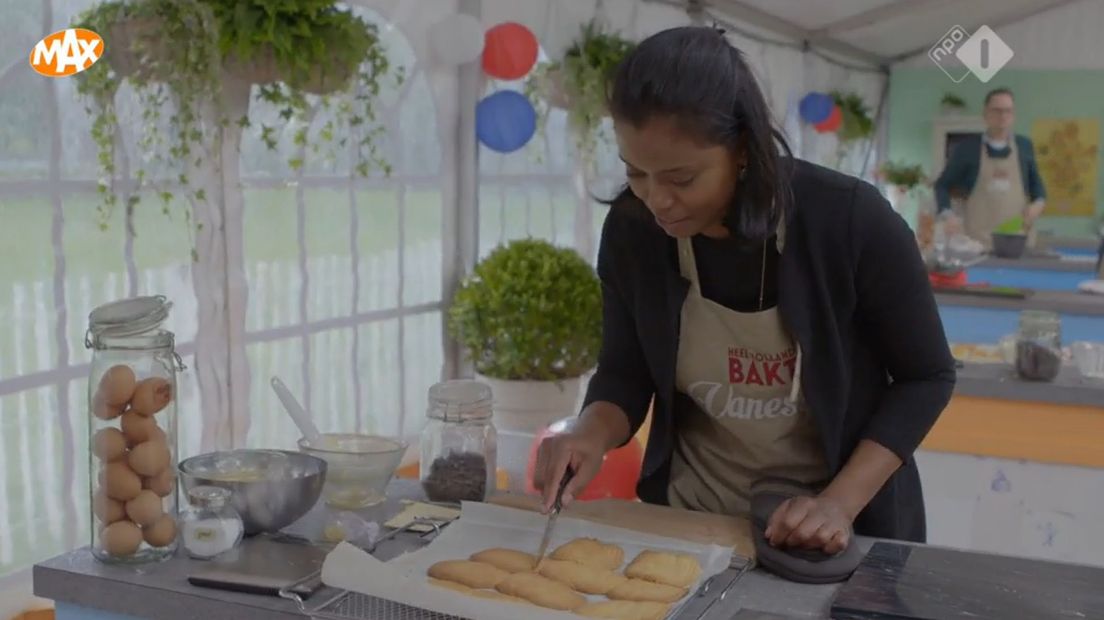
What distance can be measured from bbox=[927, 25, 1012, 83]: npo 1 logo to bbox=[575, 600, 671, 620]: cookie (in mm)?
5671

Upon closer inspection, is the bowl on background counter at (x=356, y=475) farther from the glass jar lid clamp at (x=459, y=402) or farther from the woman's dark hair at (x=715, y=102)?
the woman's dark hair at (x=715, y=102)

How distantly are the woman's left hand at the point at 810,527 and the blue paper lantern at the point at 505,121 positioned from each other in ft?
9.16

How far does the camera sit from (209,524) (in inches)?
49.5

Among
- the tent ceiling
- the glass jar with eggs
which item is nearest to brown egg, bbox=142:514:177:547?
the glass jar with eggs

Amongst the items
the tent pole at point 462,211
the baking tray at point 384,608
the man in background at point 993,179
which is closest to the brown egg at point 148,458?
the baking tray at point 384,608

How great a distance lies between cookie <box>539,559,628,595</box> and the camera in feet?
3.78

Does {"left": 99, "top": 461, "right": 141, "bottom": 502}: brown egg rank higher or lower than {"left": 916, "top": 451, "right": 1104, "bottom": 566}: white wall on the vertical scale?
higher

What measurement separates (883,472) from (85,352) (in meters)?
1.90

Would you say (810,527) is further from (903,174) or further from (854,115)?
(854,115)

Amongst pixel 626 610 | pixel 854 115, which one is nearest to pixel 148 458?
pixel 626 610

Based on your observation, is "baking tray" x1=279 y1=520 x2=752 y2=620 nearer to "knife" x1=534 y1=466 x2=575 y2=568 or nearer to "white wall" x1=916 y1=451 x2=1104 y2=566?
"knife" x1=534 y1=466 x2=575 y2=568

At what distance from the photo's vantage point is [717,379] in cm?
143

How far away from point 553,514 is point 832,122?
6322 millimetres

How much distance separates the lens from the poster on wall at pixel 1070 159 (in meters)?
6.02
